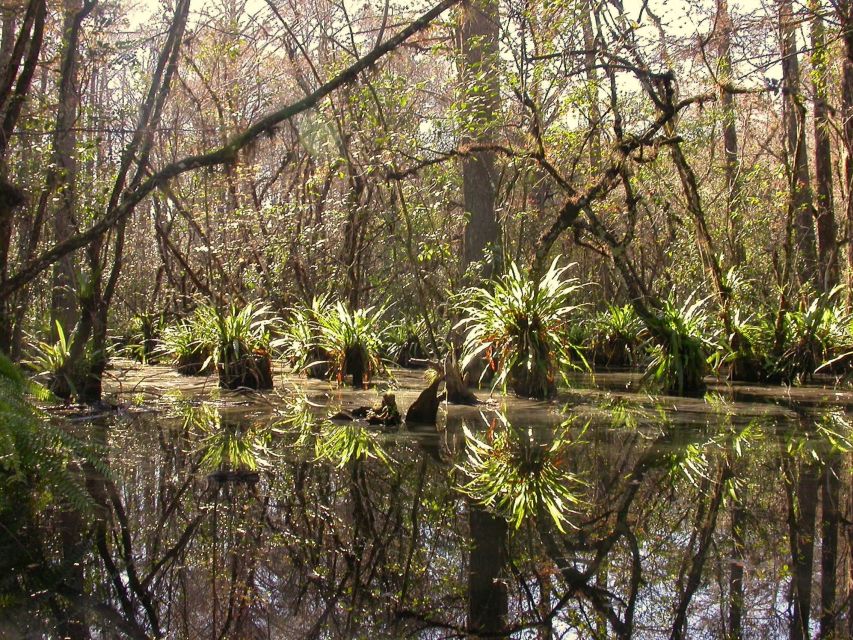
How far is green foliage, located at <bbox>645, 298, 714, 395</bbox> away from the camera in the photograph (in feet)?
33.5

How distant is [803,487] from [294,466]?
297 cm

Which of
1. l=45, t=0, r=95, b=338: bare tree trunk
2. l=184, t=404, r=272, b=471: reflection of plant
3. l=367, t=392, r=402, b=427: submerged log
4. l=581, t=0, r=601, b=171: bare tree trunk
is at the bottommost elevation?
l=184, t=404, r=272, b=471: reflection of plant

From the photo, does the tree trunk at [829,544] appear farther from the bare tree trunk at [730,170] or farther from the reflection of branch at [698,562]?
the bare tree trunk at [730,170]

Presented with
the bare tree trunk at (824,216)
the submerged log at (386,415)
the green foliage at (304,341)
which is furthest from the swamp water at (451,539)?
the bare tree trunk at (824,216)

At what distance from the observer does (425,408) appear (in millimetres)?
7941

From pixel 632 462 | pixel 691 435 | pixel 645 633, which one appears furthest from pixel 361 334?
pixel 645 633

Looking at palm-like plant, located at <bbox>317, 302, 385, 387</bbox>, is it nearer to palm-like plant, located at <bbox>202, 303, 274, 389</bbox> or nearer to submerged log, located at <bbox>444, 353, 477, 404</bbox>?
palm-like plant, located at <bbox>202, 303, 274, 389</bbox>

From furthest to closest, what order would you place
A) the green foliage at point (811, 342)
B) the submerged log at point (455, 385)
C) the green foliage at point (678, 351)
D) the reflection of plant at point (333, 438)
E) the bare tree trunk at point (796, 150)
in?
the bare tree trunk at point (796, 150)
the green foliage at point (811, 342)
the green foliage at point (678, 351)
the submerged log at point (455, 385)
the reflection of plant at point (333, 438)

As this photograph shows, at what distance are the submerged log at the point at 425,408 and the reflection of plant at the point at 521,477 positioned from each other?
3.29ft

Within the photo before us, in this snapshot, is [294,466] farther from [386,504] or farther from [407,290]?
[407,290]

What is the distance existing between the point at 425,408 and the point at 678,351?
148 inches

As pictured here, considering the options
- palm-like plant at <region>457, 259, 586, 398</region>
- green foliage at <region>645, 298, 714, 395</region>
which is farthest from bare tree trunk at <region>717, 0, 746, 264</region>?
palm-like plant at <region>457, 259, 586, 398</region>

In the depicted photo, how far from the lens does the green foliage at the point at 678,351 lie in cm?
1022

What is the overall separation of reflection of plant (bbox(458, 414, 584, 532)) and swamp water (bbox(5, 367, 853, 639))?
0.02 meters
